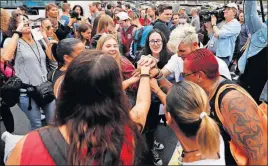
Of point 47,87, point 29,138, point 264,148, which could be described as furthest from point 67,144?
point 47,87

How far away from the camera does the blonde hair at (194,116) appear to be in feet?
4.63

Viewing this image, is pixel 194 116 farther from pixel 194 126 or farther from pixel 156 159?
pixel 156 159

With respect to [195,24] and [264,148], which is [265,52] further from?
[195,24]

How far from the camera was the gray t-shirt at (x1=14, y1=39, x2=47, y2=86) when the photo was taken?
3.47 meters

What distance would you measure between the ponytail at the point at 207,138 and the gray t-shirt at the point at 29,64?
8.60 ft

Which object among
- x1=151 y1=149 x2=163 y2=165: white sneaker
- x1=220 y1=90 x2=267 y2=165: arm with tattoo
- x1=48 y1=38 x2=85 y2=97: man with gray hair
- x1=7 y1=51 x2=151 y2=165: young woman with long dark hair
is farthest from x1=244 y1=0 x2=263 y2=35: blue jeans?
x1=7 y1=51 x2=151 y2=165: young woman with long dark hair

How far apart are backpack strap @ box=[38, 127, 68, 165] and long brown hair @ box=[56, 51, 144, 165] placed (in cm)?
4

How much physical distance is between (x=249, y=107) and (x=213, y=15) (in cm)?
426

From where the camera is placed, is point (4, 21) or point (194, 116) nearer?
point (194, 116)

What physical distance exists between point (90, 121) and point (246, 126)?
98cm

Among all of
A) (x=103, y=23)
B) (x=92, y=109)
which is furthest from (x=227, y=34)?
(x=92, y=109)

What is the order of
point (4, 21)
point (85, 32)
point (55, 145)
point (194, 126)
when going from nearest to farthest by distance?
point (55, 145), point (194, 126), point (4, 21), point (85, 32)

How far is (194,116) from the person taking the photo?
147 cm

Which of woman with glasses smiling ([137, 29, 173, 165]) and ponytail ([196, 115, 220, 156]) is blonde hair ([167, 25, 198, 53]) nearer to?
woman with glasses smiling ([137, 29, 173, 165])
